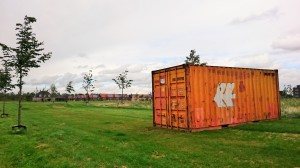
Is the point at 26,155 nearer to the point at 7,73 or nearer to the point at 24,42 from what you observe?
the point at 24,42

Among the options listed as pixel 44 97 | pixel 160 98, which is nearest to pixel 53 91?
pixel 44 97

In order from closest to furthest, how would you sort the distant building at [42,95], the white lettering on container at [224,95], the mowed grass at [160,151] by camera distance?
the mowed grass at [160,151], the white lettering on container at [224,95], the distant building at [42,95]

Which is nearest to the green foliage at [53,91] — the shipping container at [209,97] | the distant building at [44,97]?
the distant building at [44,97]

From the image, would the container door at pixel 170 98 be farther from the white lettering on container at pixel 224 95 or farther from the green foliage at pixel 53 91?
the green foliage at pixel 53 91

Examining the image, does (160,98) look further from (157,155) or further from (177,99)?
(157,155)

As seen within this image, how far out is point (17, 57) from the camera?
1431 cm

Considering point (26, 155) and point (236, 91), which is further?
point (236, 91)

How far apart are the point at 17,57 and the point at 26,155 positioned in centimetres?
707

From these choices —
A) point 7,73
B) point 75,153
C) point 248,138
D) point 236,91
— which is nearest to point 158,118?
point 236,91

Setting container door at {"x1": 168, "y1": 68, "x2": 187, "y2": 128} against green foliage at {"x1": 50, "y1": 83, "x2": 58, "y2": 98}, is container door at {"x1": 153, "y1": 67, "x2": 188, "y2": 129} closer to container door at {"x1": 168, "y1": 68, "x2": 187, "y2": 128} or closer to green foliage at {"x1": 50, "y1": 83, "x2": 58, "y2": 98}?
container door at {"x1": 168, "y1": 68, "x2": 187, "y2": 128}

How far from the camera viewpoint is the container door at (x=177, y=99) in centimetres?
1390

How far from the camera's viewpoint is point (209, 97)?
14.3 metres

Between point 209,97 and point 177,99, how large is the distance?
1.68 meters

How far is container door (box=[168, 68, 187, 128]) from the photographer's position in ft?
45.6
